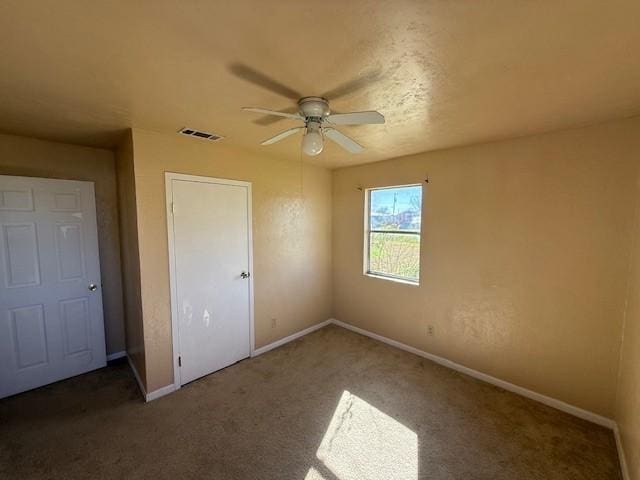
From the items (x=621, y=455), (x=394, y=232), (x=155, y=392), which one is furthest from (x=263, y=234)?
(x=621, y=455)

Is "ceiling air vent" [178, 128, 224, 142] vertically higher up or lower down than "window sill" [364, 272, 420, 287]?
higher up

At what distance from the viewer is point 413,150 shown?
9.83 feet

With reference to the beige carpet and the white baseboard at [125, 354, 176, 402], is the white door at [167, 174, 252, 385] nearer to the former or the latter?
the white baseboard at [125, 354, 176, 402]

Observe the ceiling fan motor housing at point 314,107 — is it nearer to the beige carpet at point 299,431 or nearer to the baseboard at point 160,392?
the beige carpet at point 299,431

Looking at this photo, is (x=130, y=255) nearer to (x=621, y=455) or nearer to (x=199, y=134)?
(x=199, y=134)

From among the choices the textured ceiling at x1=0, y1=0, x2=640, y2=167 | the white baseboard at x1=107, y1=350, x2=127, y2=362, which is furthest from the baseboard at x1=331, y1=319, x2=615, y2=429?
the white baseboard at x1=107, y1=350, x2=127, y2=362

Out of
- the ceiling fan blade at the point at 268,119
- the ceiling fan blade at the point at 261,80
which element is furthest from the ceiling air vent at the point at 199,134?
the ceiling fan blade at the point at 261,80

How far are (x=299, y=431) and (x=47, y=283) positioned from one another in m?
2.71

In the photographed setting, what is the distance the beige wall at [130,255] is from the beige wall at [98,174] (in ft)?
0.45

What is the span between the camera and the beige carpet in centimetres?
178

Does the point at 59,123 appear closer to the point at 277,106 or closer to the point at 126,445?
the point at 277,106

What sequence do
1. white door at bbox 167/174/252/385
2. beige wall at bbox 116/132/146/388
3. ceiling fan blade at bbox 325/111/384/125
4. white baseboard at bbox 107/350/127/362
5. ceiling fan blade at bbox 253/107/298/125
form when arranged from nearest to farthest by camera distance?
ceiling fan blade at bbox 325/111/384/125 < ceiling fan blade at bbox 253/107/298/125 < beige wall at bbox 116/132/146/388 < white door at bbox 167/174/252/385 < white baseboard at bbox 107/350/127/362

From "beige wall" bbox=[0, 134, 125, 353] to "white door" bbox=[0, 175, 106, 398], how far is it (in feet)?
0.49

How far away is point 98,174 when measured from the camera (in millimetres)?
2951
